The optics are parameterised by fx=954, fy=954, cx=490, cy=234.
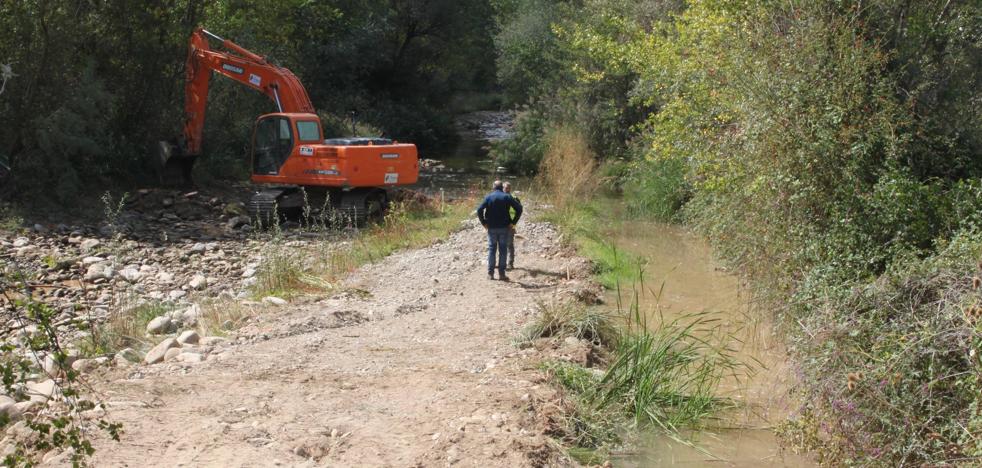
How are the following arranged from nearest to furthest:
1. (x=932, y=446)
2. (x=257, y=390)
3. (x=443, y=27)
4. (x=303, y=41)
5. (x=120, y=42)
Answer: (x=932, y=446) < (x=257, y=390) < (x=120, y=42) < (x=303, y=41) < (x=443, y=27)

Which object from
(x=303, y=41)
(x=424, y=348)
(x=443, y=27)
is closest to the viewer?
(x=424, y=348)

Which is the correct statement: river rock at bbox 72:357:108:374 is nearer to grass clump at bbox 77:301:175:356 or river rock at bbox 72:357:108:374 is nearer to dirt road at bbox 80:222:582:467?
grass clump at bbox 77:301:175:356

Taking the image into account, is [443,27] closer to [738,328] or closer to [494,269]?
[494,269]

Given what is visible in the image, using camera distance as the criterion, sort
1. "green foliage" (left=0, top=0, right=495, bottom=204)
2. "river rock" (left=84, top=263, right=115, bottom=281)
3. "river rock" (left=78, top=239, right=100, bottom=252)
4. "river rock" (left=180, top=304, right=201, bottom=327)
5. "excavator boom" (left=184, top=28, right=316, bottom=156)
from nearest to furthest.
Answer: "river rock" (left=180, top=304, right=201, bottom=327) < "river rock" (left=84, top=263, right=115, bottom=281) < "river rock" (left=78, top=239, right=100, bottom=252) < "green foliage" (left=0, top=0, right=495, bottom=204) < "excavator boom" (left=184, top=28, right=316, bottom=156)

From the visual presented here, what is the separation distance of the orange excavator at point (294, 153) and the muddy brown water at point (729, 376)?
500 centimetres

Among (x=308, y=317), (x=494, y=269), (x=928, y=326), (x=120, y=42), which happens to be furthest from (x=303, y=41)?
(x=928, y=326)

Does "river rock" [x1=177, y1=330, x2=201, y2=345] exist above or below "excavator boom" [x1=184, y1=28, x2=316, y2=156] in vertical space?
below

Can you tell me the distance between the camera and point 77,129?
19.4 m

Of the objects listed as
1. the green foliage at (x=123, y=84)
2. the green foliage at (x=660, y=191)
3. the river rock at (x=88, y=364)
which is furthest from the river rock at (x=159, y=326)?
the green foliage at (x=660, y=191)

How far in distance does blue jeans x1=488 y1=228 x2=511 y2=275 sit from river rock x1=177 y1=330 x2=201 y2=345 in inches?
183

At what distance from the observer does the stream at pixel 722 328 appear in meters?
7.99

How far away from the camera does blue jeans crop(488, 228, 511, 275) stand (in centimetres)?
1354

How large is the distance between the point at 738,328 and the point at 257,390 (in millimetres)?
5903

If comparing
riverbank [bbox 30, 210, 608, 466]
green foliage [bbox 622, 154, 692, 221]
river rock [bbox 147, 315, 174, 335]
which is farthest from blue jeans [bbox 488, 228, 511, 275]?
green foliage [bbox 622, 154, 692, 221]
